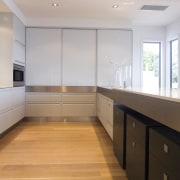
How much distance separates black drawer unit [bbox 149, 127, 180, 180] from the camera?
115 centimetres

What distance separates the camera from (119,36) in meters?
5.76

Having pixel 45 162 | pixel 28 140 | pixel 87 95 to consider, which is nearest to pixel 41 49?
pixel 87 95

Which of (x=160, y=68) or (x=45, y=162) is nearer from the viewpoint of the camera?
(x=45, y=162)

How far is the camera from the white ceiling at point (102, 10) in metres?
4.47

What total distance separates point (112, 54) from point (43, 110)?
82.7 inches

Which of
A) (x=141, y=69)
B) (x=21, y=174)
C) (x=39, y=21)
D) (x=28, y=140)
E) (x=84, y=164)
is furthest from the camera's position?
(x=141, y=69)

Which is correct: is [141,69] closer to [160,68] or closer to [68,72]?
[160,68]

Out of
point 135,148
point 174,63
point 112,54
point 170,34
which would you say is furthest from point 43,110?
point 135,148

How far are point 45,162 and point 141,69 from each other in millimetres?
4083

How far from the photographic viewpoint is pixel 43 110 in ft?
18.6

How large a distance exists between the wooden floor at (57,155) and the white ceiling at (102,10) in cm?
242

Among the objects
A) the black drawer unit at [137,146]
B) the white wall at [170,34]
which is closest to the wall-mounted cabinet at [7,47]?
the black drawer unit at [137,146]

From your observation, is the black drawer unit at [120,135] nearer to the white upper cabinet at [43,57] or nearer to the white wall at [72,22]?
the white upper cabinet at [43,57]

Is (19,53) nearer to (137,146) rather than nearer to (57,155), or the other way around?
(57,155)
